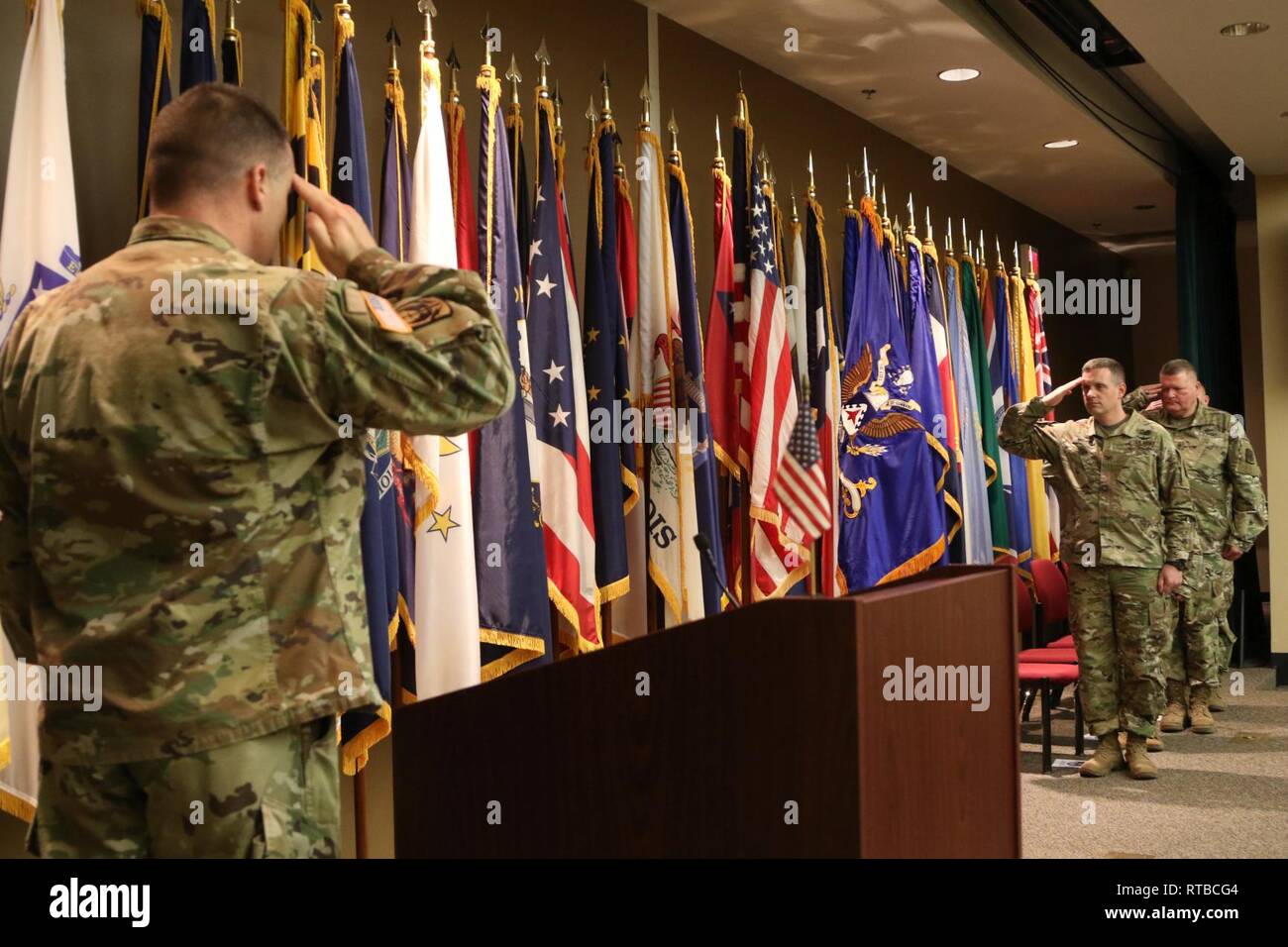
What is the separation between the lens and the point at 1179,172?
954 centimetres

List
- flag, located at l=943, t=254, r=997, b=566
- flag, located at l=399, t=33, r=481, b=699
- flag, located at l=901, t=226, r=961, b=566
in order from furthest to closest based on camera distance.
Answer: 1. flag, located at l=943, t=254, r=997, b=566
2. flag, located at l=901, t=226, r=961, b=566
3. flag, located at l=399, t=33, r=481, b=699

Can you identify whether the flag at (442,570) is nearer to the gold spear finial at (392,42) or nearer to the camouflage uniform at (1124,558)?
the gold spear finial at (392,42)

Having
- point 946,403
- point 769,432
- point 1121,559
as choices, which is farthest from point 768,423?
point 946,403

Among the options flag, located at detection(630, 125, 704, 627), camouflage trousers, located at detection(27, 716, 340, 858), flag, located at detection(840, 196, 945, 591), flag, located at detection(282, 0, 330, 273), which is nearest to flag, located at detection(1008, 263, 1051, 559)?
flag, located at detection(840, 196, 945, 591)

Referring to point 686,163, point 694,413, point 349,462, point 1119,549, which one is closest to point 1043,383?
point 1119,549

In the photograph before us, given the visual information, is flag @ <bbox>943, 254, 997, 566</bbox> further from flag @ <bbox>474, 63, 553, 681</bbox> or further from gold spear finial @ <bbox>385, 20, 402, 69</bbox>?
gold spear finial @ <bbox>385, 20, 402, 69</bbox>

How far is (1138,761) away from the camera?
5.86 m

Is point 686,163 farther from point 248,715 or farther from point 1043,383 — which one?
point 248,715

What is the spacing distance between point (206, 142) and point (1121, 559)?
15.4ft

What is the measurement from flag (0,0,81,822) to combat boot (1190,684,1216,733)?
5.96 meters

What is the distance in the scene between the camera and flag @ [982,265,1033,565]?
7.93 meters

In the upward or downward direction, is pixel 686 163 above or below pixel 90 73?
above

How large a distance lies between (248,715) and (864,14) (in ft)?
16.2

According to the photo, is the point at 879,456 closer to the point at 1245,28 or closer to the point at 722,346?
the point at 722,346
